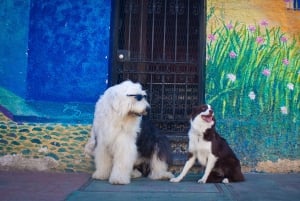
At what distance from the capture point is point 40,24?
8.49 m

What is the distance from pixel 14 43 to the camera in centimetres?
848

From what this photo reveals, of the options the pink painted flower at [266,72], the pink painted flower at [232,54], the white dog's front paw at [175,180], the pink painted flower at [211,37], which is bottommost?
the white dog's front paw at [175,180]

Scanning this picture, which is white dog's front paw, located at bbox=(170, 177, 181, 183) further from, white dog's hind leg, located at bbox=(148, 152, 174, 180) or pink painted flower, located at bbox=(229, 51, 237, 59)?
pink painted flower, located at bbox=(229, 51, 237, 59)

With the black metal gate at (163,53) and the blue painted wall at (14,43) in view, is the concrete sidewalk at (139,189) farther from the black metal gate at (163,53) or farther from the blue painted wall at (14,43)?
the blue painted wall at (14,43)

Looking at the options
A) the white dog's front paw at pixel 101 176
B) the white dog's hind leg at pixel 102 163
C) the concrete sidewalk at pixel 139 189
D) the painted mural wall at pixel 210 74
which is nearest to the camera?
the concrete sidewalk at pixel 139 189

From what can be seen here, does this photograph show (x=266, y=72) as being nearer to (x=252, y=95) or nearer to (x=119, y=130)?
(x=252, y=95)

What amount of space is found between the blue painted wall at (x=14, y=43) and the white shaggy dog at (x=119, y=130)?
7.13 feet

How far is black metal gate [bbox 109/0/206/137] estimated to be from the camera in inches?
343

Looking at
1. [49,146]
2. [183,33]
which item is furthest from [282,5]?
[49,146]

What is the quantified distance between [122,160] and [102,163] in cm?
49

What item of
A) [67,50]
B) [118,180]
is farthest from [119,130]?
[67,50]

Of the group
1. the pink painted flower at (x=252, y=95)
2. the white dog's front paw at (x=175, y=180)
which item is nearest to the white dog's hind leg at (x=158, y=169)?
the white dog's front paw at (x=175, y=180)

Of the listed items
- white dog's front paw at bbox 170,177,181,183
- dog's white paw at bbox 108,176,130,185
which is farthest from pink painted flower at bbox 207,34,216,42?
dog's white paw at bbox 108,176,130,185

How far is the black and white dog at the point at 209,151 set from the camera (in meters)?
7.05
